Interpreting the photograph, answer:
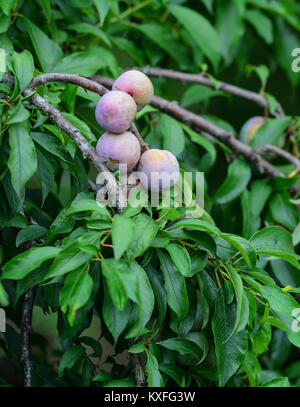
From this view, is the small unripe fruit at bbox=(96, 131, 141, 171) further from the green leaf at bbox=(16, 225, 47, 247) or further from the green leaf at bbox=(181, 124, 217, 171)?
the green leaf at bbox=(181, 124, 217, 171)

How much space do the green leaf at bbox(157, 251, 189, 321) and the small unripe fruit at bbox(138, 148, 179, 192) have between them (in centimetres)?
9

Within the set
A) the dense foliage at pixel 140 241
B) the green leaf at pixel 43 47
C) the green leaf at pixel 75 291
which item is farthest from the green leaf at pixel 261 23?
the green leaf at pixel 75 291

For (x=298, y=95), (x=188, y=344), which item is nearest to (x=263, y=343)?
(x=188, y=344)

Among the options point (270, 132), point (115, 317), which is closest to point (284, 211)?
point (270, 132)

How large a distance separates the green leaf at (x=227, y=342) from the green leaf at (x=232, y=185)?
0.38m

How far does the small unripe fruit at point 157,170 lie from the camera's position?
57 cm

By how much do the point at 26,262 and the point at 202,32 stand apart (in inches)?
28.5

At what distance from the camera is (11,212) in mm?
619

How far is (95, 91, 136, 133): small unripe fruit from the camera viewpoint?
539 mm

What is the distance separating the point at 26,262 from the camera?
1.60ft

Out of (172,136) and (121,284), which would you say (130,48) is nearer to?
(172,136)

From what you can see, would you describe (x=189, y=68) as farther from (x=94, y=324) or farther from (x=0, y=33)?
(x=94, y=324)

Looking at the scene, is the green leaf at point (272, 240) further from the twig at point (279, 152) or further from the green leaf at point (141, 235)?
the twig at point (279, 152)

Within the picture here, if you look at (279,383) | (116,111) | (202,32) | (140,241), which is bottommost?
(279,383)
